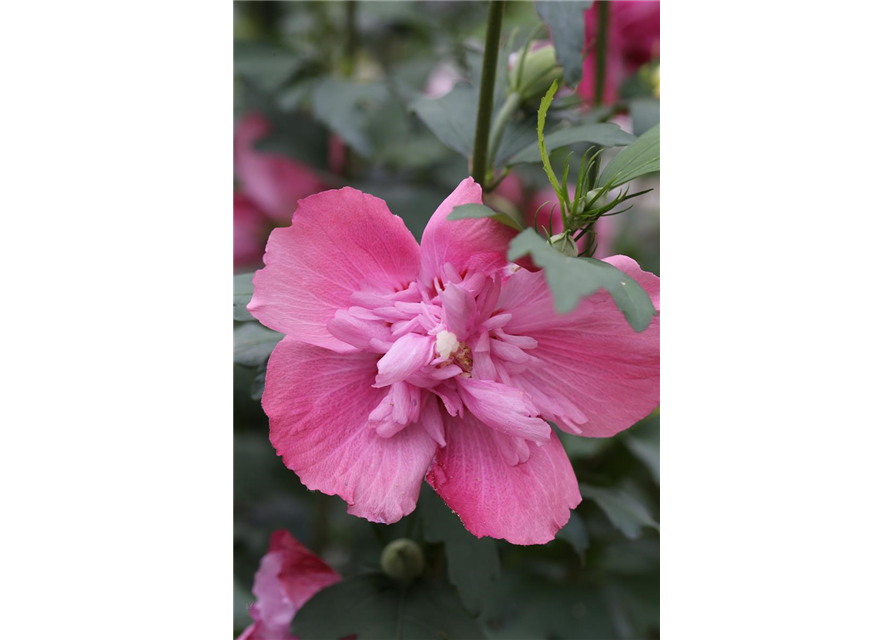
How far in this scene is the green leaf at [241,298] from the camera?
2.24 feet

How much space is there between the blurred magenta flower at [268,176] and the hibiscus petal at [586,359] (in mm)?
766

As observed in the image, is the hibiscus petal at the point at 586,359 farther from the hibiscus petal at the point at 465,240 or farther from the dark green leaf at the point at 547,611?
the dark green leaf at the point at 547,611

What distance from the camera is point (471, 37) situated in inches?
54.1

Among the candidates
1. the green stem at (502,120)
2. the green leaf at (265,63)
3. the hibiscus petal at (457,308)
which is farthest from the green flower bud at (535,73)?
the green leaf at (265,63)

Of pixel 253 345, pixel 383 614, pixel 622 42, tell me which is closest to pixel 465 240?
pixel 253 345

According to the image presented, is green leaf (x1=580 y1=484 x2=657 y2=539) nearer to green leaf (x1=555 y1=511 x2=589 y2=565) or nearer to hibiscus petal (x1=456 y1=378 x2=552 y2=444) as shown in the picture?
green leaf (x1=555 y1=511 x2=589 y2=565)

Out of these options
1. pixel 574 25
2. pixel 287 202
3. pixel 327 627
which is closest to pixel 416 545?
pixel 327 627

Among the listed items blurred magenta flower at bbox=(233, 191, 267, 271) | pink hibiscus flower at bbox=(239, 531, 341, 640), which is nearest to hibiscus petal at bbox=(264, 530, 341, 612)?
pink hibiscus flower at bbox=(239, 531, 341, 640)

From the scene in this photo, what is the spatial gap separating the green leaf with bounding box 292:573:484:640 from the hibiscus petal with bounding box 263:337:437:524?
8.8 inches

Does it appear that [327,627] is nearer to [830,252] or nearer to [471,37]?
[830,252]

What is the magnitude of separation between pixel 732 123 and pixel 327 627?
0.55 meters

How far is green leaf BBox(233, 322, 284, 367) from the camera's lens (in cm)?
71

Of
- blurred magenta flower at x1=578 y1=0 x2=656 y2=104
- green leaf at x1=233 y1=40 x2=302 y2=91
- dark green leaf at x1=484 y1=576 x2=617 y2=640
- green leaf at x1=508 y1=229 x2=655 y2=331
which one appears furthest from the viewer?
green leaf at x1=233 y1=40 x2=302 y2=91
